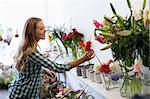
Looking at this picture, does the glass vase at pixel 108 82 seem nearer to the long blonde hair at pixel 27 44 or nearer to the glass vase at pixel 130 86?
the glass vase at pixel 130 86

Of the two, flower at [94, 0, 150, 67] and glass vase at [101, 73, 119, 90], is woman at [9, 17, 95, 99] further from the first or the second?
flower at [94, 0, 150, 67]

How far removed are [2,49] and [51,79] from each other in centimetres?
245

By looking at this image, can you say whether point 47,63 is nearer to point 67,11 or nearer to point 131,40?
point 131,40

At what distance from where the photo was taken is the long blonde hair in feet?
6.72

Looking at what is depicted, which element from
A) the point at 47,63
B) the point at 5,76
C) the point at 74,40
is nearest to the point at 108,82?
the point at 47,63

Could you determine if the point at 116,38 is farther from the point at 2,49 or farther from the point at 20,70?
the point at 2,49

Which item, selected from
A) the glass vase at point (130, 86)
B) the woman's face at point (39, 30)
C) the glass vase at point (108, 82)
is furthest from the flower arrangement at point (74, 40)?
the glass vase at point (130, 86)

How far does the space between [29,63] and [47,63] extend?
20cm

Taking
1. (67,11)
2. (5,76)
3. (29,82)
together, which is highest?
(67,11)

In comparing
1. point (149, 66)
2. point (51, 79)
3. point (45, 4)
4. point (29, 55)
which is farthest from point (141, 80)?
point (45, 4)

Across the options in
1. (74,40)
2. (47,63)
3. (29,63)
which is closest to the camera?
(47,63)

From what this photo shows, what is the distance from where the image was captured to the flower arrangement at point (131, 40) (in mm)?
1345

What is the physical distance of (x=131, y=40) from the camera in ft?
4.45

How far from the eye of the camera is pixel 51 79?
3.01m
